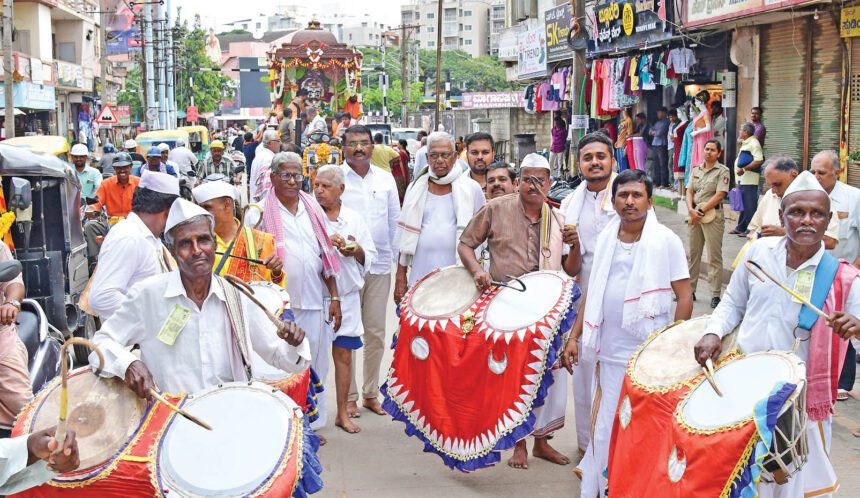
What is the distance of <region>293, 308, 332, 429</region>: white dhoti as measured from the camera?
23.1ft

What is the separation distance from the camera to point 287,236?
6.86 metres

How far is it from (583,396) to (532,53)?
25.6 metres

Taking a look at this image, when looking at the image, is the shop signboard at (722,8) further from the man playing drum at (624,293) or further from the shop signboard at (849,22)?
the man playing drum at (624,293)

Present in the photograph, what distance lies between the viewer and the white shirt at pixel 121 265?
5.19 metres

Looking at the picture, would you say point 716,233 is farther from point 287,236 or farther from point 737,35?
point 737,35

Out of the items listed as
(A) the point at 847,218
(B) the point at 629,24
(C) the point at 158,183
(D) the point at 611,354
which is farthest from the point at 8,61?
(D) the point at 611,354

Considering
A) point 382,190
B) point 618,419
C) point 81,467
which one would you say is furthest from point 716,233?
point 81,467

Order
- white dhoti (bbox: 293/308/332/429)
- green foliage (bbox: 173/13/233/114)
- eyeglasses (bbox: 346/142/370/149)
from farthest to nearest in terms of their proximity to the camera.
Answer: green foliage (bbox: 173/13/233/114) < eyeglasses (bbox: 346/142/370/149) < white dhoti (bbox: 293/308/332/429)

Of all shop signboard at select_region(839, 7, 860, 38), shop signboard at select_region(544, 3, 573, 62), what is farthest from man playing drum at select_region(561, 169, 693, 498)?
shop signboard at select_region(544, 3, 573, 62)

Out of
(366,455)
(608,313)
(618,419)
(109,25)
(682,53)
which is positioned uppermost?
(109,25)

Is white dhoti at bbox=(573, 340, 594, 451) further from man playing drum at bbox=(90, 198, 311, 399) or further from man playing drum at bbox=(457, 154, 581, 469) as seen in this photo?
man playing drum at bbox=(90, 198, 311, 399)

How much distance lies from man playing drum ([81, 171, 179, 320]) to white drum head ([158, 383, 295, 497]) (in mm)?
1342

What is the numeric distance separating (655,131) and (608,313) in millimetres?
16307

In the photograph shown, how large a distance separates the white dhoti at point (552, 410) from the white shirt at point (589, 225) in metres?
0.63
